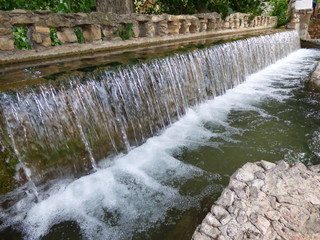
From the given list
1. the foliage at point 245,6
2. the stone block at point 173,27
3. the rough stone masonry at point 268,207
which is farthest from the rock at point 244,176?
the foliage at point 245,6

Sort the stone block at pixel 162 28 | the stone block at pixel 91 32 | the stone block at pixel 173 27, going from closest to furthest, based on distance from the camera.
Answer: the stone block at pixel 91 32, the stone block at pixel 162 28, the stone block at pixel 173 27

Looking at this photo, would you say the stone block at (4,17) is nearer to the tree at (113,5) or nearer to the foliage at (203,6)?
the tree at (113,5)

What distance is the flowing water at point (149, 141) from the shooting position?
7.30 feet

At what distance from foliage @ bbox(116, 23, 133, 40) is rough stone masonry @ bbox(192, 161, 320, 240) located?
4.32m

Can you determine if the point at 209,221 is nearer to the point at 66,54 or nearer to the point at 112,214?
the point at 112,214

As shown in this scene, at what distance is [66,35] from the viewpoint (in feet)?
14.3

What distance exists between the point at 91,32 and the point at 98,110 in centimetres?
242

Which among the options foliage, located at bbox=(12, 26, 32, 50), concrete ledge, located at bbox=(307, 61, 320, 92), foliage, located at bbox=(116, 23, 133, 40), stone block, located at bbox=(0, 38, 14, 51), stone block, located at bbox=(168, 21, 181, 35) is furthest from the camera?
stone block, located at bbox=(168, 21, 181, 35)

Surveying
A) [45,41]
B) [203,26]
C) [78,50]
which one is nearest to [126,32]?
[78,50]

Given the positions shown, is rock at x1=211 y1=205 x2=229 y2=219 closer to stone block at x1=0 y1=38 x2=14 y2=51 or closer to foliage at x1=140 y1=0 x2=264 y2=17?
stone block at x1=0 y1=38 x2=14 y2=51

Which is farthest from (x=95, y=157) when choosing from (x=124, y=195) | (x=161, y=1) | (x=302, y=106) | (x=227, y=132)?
(x=161, y=1)

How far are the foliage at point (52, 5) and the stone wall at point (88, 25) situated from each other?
184cm

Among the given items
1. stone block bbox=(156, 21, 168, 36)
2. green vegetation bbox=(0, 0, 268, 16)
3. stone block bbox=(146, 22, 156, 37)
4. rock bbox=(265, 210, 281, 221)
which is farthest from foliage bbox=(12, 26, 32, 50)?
rock bbox=(265, 210, 281, 221)

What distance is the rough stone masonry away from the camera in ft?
4.90
